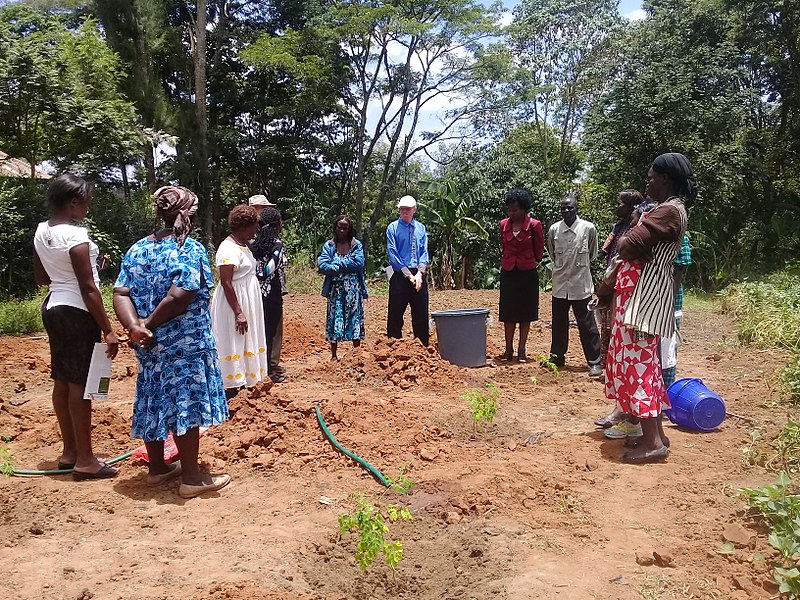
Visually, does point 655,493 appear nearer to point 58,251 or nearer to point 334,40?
point 58,251

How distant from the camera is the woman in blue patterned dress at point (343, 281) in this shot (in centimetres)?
684

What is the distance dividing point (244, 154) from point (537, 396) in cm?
1631

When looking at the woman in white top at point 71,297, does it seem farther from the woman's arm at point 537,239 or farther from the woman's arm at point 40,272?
the woman's arm at point 537,239

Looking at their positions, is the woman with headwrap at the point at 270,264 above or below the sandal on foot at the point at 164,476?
above

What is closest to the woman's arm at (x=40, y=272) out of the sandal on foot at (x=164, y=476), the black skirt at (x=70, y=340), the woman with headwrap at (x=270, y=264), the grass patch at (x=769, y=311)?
the black skirt at (x=70, y=340)

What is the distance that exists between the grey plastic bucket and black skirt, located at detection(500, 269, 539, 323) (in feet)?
1.13

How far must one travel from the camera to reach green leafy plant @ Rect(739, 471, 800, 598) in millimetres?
2508

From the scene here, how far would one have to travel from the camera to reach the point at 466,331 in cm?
690

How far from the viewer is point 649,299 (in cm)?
396

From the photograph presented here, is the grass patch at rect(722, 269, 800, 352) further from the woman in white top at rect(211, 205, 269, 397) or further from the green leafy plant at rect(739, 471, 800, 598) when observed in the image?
the woman in white top at rect(211, 205, 269, 397)

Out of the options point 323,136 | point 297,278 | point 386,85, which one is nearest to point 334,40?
point 386,85

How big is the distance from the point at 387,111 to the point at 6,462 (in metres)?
16.8

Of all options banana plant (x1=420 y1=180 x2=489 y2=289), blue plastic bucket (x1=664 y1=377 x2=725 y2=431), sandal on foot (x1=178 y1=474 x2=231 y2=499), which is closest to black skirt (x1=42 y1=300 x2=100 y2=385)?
sandal on foot (x1=178 y1=474 x2=231 y2=499)

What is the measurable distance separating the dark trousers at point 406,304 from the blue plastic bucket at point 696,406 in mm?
2937
